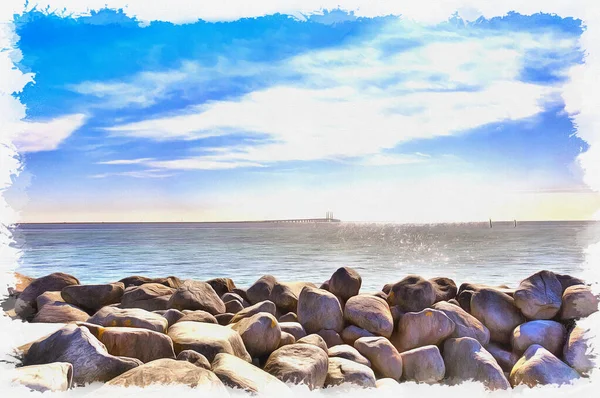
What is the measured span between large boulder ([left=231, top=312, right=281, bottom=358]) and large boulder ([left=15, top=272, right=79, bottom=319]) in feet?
9.48

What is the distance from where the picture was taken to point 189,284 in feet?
20.1

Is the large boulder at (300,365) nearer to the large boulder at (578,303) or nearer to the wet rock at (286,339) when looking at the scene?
the wet rock at (286,339)

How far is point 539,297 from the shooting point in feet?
18.3

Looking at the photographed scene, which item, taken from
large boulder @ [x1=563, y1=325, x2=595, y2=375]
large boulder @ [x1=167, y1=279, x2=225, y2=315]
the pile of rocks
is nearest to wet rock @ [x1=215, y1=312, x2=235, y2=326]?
the pile of rocks

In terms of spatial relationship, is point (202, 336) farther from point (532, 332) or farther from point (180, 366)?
point (532, 332)

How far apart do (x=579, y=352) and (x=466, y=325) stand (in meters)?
1.00

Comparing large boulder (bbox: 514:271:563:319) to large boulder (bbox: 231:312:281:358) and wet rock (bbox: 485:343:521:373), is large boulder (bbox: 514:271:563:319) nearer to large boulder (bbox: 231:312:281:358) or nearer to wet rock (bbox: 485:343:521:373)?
wet rock (bbox: 485:343:521:373)

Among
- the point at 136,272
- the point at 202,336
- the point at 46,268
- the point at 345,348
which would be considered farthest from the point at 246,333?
the point at 46,268

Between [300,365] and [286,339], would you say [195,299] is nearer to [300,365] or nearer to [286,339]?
[286,339]

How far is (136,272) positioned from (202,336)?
13043 millimetres

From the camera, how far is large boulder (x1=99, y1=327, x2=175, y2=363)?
157 inches

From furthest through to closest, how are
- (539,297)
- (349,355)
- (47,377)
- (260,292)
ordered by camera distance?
1. (260,292)
2. (539,297)
3. (349,355)
4. (47,377)

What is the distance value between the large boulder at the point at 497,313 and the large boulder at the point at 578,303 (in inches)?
16.6

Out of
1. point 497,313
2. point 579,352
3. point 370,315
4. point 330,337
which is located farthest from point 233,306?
point 579,352
